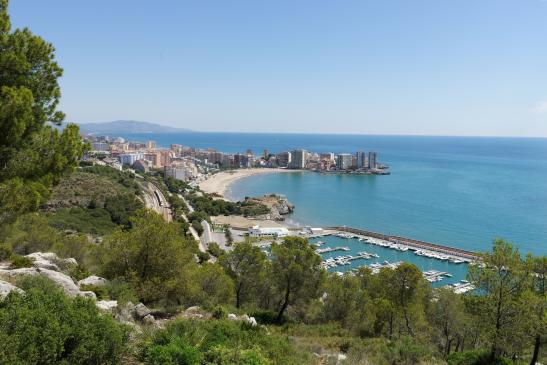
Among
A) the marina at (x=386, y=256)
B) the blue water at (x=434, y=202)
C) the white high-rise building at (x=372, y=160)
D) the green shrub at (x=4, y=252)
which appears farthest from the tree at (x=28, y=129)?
the white high-rise building at (x=372, y=160)

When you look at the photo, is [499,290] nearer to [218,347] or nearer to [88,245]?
[218,347]

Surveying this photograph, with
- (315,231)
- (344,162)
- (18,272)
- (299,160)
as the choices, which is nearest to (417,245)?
(315,231)

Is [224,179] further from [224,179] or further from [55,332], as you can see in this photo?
[55,332]

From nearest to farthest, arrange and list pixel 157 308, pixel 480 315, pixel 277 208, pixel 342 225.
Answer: pixel 157 308
pixel 480 315
pixel 342 225
pixel 277 208

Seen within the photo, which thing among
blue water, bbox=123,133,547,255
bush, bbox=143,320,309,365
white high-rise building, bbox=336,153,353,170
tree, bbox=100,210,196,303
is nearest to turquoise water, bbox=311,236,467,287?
blue water, bbox=123,133,547,255

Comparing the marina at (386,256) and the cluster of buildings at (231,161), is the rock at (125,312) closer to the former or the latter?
the marina at (386,256)

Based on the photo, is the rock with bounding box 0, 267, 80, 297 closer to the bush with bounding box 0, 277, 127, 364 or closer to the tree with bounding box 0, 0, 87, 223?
the tree with bounding box 0, 0, 87, 223

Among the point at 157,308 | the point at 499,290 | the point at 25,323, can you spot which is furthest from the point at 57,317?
the point at 499,290
